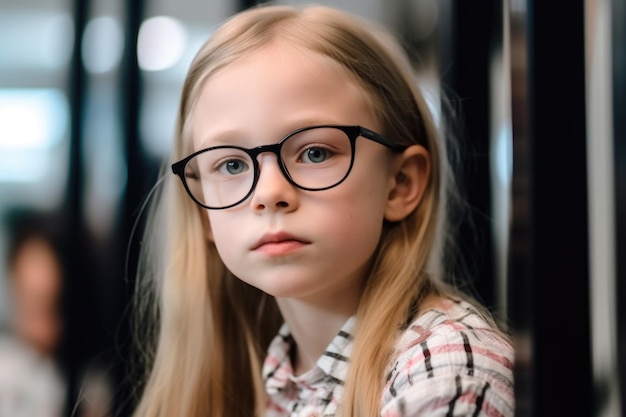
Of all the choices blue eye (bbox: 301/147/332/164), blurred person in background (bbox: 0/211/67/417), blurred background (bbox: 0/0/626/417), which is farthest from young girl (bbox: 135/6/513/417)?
blurred person in background (bbox: 0/211/67/417)

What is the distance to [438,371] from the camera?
31.0 inches

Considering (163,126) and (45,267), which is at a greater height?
(163,126)

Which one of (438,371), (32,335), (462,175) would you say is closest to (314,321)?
(438,371)

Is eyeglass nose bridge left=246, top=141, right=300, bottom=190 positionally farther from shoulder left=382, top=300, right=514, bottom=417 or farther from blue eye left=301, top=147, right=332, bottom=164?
shoulder left=382, top=300, right=514, bottom=417

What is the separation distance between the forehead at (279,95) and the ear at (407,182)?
72 mm

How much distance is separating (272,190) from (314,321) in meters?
0.23

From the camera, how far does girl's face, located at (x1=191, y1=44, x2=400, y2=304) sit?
2.93 feet

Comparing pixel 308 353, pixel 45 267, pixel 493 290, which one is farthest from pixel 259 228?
pixel 45 267

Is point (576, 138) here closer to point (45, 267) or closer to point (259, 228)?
point (259, 228)

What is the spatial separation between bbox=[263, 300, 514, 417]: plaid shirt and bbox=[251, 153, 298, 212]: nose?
19 centimetres

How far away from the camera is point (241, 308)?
46.3 inches

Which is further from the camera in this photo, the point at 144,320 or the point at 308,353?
the point at 144,320

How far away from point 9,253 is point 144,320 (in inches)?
45.2

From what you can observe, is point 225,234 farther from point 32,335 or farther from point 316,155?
point 32,335
